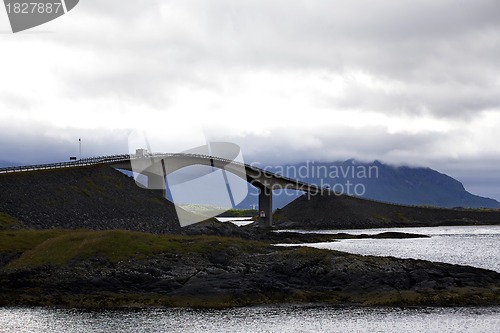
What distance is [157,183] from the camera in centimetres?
14650

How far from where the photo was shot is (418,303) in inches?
2313

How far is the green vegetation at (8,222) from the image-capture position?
91500 millimetres

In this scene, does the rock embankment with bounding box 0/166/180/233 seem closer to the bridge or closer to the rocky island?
the bridge

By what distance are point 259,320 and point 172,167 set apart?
108 meters

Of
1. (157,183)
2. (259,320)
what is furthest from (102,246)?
(157,183)

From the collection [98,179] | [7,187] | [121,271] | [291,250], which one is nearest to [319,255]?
[291,250]

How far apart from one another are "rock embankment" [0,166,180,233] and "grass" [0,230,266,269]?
20.2 meters

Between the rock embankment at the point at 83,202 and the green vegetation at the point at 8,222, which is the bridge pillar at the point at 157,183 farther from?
the green vegetation at the point at 8,222

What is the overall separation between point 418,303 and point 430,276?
328 inches

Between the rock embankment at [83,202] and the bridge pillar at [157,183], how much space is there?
344 inches

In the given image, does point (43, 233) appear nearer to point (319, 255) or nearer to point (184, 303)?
point (184, 303)

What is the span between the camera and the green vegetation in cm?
9150

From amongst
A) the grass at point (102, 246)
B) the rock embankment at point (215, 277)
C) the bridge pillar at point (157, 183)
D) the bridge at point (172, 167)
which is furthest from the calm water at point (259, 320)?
the bridge pillar at point (157, 183)

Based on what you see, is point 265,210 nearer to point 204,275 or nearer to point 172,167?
point 172,167
